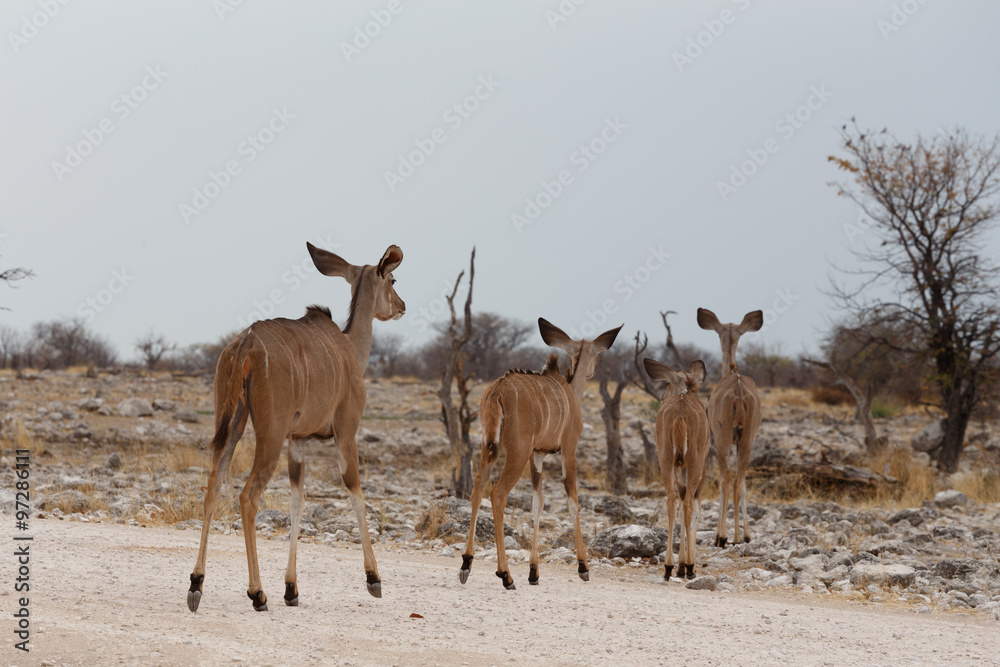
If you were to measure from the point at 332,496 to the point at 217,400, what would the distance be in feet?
25.5

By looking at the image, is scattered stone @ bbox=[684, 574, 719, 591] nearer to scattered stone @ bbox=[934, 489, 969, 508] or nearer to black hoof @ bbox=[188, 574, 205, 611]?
black hoof @ bbox=[188, 574, 205, 611]

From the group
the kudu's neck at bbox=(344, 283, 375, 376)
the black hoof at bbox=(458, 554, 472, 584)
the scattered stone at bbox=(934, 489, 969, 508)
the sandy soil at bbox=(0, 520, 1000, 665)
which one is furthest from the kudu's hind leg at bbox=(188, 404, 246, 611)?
the scattered stone at bbox=(934, 489, 969, 508)

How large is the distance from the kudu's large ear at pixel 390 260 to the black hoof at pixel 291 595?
256cm

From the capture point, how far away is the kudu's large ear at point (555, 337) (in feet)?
30.7

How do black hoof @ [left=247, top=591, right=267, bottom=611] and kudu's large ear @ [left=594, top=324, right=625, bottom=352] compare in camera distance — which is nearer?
black hoof @ [left=247, top=591, right=267, bottom=611]

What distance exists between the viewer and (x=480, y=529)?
34.3ft

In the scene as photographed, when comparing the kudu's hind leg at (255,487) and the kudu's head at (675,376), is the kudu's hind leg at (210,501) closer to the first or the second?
the kudu's hind leg at (255,487)

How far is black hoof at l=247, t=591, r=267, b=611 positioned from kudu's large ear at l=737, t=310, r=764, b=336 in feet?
24.6

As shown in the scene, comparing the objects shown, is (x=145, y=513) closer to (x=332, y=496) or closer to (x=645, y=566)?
(x=332, y=496)

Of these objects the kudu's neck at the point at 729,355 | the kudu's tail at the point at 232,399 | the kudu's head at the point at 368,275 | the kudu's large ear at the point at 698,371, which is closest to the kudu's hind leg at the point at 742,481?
the kudu's neck at the point at 729,355

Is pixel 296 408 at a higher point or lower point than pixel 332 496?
higher

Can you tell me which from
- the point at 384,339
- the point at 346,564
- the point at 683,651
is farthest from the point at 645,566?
the point at 384,339

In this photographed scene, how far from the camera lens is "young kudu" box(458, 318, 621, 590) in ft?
25.2

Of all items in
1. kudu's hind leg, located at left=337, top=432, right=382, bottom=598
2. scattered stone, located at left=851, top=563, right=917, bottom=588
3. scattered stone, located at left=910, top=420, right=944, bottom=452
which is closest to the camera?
kudu's hind leg, located at left=337, top=432, right=382, bottom=598
